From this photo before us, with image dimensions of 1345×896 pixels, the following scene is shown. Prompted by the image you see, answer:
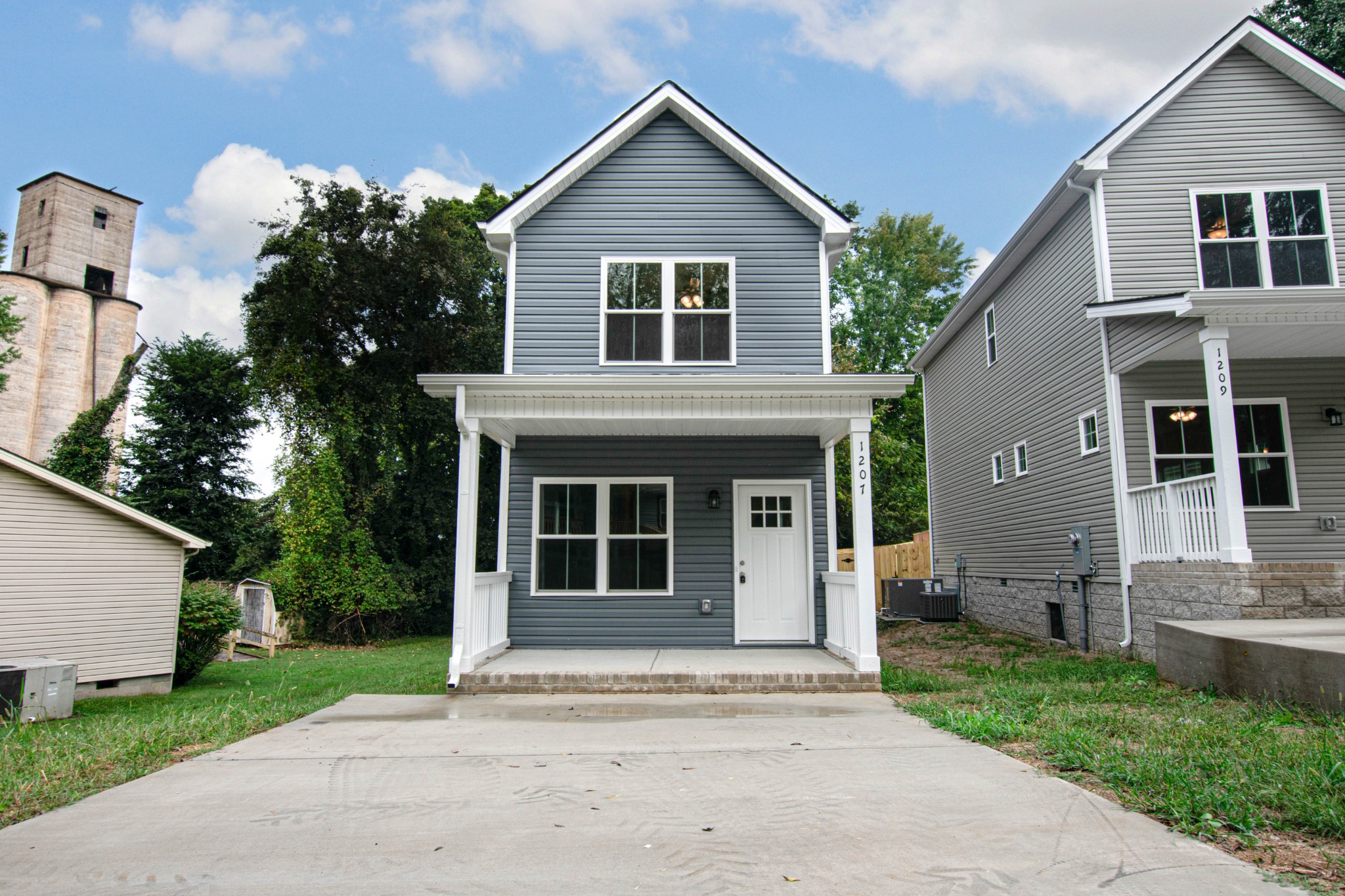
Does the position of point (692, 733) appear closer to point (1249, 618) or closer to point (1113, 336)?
point (1249, 618)

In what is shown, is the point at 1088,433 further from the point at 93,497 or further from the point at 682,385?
the point at 93,497

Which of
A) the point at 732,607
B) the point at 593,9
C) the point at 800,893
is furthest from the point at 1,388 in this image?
the point at 800,893

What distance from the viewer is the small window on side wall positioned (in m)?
10.8

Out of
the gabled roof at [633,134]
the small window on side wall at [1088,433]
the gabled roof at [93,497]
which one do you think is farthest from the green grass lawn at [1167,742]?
the gabled roof at [93,497]

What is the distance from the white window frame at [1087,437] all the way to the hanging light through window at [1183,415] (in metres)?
0.85

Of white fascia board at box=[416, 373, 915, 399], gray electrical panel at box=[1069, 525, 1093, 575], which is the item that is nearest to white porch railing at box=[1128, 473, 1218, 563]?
A: gray electrical panel at box=[1069, 525, 1093, 575]

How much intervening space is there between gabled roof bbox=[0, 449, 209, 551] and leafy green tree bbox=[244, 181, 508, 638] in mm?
6379

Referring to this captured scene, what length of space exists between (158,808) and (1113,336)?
1093 cm

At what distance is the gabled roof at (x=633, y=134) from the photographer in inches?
401

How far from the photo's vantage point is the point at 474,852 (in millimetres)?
3389

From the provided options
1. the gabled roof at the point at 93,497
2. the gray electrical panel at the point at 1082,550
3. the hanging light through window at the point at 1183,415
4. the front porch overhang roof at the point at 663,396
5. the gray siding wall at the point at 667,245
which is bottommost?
the gray electrical panel at the point at 1082,550

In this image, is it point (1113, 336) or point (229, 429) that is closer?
point (1113, 336)

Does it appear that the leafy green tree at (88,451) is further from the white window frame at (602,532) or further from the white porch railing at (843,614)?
the white porch railing at (843,614)

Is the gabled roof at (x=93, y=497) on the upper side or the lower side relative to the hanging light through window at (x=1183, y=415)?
lower
